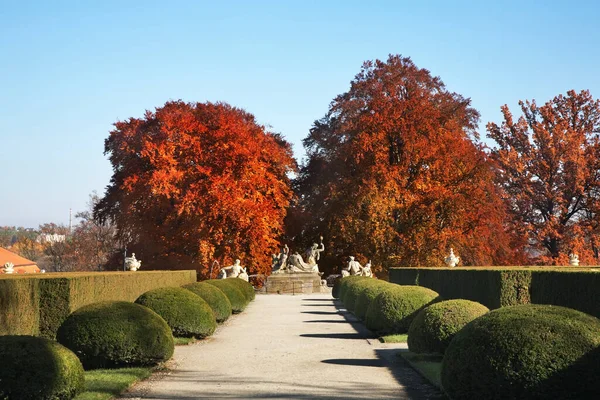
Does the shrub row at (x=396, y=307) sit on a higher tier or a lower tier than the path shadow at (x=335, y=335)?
higher

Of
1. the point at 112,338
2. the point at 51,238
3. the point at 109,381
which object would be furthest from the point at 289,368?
the point at 51,238

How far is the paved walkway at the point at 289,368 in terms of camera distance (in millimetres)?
11883

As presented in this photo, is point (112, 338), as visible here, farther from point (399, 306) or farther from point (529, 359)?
point (399, 306)

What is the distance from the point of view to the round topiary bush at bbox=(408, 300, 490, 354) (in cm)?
1488

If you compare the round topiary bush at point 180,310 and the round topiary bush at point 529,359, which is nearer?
the round topiary bush at point 529,359

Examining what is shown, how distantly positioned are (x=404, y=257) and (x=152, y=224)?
566 inches

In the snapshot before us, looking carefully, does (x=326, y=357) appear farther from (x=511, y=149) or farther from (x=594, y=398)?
(x=511, y=149)

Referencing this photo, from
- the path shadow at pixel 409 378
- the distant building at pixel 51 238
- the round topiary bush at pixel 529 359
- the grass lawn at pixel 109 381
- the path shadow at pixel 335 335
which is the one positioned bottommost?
the path shadow at pixel 409 378

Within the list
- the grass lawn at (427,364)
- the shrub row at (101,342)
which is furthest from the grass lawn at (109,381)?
the grass lawn at (427,364)

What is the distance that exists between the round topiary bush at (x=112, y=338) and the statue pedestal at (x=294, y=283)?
3391 centimetres

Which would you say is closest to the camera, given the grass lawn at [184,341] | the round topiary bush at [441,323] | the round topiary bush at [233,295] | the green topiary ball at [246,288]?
the round topiary bush at [441,323]

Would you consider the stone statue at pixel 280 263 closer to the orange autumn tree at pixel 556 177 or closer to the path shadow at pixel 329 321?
the orange autumn tree at pixel 556 177

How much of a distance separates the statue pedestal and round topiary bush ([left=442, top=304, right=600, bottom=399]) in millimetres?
38569

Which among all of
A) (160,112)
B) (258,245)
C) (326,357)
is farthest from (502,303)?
(160,112)
